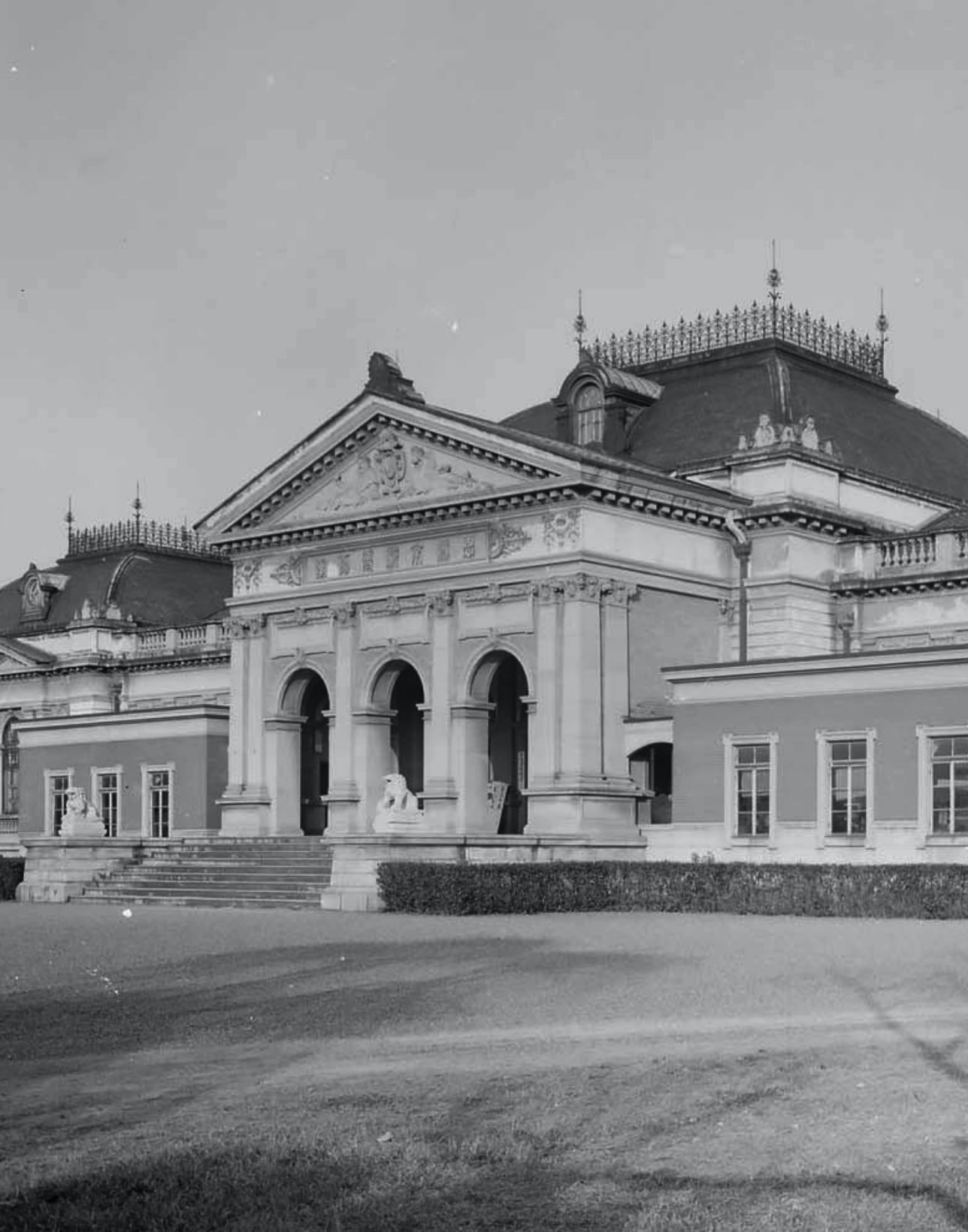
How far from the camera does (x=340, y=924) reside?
32125mm

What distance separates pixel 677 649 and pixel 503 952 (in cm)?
2272

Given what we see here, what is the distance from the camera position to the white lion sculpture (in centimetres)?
3969

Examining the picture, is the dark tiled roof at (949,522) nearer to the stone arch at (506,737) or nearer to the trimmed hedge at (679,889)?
the stone arch at (506,737)

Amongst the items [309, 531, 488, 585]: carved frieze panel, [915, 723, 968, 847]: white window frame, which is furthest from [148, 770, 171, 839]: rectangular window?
[915, 723, 968, 847]: white window frame

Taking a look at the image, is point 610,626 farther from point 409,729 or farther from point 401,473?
point 409,729

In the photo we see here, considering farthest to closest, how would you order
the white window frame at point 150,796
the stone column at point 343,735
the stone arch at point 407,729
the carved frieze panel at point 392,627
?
the white window frame at point 150,796
the stone arch at point 407,729
the stone column at point 343,735
the carved frieze panel at point 392,627

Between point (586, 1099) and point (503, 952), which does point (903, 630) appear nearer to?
point (503, 952)

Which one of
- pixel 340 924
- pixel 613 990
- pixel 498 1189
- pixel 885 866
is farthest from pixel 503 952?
pixel 498 1189

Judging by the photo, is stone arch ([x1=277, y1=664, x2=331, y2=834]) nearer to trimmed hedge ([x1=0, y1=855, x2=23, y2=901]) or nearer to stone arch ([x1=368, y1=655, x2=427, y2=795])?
stone arch ([x1=368, y1=655, x2=427, y2=795])

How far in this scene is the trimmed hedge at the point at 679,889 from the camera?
32.1 metres

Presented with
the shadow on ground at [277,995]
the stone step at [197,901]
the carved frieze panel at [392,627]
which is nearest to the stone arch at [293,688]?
the carved frieze panel at [392,627]

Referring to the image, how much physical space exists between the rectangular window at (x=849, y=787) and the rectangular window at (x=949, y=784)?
1543mm

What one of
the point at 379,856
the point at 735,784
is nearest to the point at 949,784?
the point at 735,784

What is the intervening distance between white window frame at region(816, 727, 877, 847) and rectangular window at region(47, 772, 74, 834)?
88.7 feet
